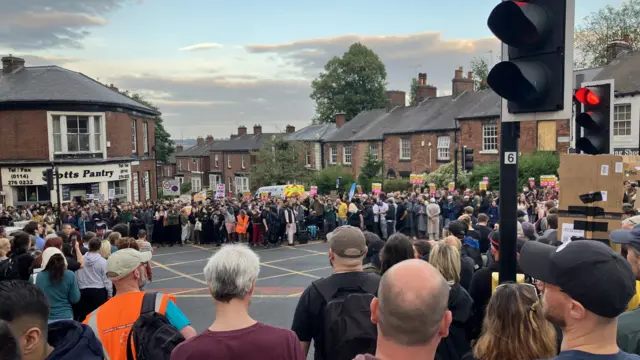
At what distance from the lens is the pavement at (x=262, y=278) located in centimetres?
989

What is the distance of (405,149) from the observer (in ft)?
138

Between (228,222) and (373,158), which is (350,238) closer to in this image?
(228,222)

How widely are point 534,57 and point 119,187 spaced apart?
1218 inches

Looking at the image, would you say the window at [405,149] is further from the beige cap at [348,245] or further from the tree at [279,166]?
the beige cap at [348,245]

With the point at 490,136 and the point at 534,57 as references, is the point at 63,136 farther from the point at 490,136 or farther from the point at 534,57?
the point at 534,57

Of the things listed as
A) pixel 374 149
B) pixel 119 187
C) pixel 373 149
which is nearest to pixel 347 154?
pixel 373 149

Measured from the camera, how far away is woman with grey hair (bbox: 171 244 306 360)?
2.76m

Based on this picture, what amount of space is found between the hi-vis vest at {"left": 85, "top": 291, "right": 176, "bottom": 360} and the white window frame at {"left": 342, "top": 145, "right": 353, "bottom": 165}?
146ft

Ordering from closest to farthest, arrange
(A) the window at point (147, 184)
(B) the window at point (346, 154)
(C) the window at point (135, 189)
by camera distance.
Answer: (C) the window at point (135, 189) → (A) the window at point (147, 184) → (B) the window at point (346, 154)

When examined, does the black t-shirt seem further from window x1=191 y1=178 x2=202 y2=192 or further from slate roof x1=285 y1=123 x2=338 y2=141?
window x1=191 y1=178 x2=202 y2=192

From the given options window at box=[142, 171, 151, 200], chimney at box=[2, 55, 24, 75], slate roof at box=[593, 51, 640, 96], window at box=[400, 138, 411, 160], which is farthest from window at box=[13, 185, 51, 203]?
slate roof at box=[593, 51, 640, 96]

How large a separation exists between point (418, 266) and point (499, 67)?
1879 millimetres

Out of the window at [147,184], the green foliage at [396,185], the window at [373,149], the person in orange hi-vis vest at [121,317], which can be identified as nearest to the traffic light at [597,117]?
the person in orange hi-vis vest at [121,317]

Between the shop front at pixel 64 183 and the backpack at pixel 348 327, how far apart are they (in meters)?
24.1
